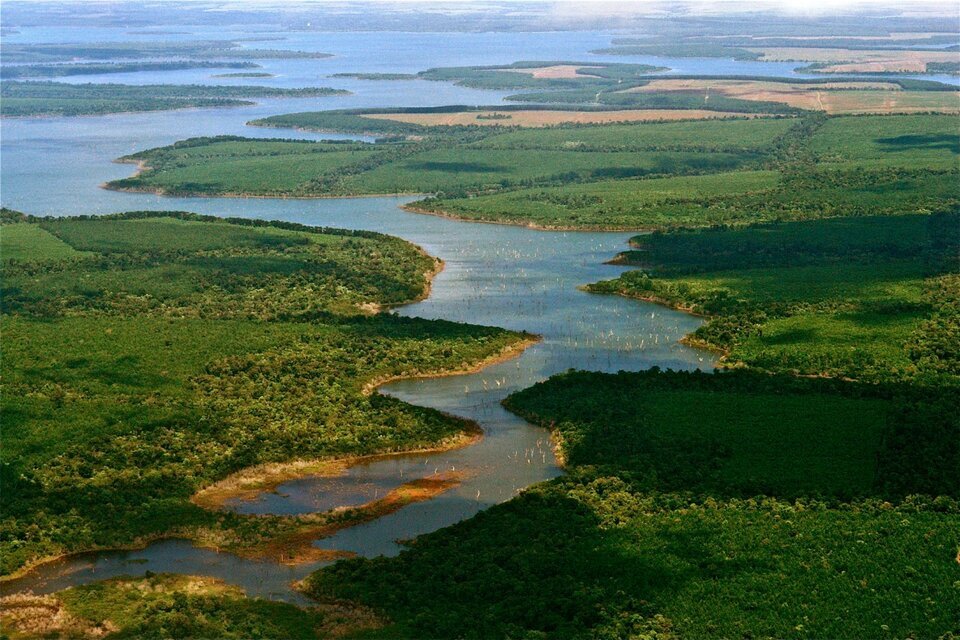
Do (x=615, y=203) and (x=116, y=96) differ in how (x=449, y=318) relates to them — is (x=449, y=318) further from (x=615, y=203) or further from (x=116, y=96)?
(x=116, y=96)

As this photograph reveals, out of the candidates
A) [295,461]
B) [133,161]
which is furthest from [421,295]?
[133,161]

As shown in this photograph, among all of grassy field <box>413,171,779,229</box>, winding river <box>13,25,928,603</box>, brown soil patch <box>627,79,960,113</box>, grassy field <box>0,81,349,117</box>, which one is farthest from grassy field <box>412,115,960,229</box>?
grassy field <box>0,81,349,117</box>

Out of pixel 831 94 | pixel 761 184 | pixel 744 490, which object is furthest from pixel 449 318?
pixel 831 94

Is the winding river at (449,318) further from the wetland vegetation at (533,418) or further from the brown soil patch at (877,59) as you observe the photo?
the brown soil patch at (877,59)

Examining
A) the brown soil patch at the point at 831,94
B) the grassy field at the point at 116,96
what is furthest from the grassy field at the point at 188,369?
the grassy field at the point at 116,96

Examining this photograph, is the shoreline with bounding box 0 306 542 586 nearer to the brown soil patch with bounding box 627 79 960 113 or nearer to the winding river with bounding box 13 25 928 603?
the winding river with bounding box 13 25 928 603

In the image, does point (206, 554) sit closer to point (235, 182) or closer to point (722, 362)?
point (722, 362)
